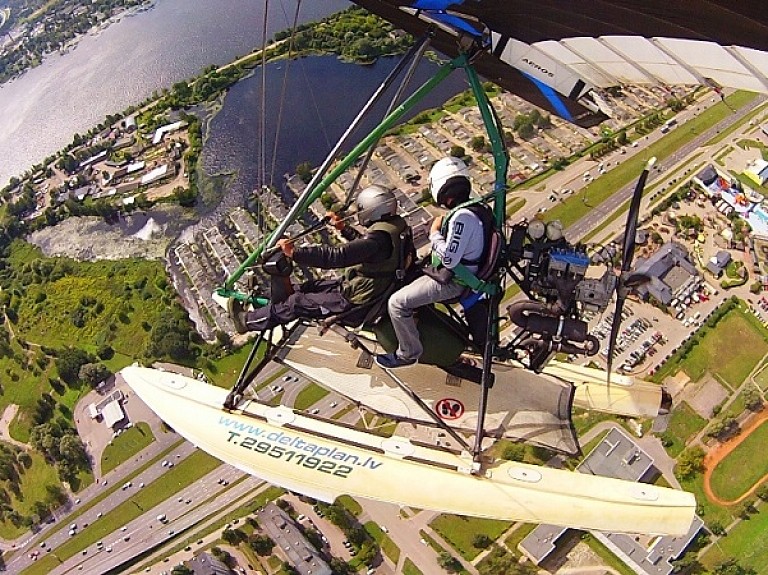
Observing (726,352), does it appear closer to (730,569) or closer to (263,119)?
(730,569)

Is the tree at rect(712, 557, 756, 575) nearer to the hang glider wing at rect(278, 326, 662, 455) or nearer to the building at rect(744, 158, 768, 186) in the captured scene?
the hang glider wing at rect(278, 326, 662, 455)

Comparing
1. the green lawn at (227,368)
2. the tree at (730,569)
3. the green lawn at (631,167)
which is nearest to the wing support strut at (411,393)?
the tree at (730,569)

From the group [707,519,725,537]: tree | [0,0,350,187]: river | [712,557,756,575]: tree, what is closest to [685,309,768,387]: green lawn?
[707,519,725,537]: tree

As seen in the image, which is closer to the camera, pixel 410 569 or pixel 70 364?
pixel 410 569

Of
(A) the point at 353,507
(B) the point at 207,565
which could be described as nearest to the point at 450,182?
(A) the point at 353,507

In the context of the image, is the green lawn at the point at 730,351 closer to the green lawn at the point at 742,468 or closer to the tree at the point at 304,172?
the green lawn at the point at 742,468

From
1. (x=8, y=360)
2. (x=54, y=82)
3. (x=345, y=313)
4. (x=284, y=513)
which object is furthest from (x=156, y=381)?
(x=54, y=82)

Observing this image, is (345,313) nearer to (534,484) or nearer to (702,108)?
(534,484)
